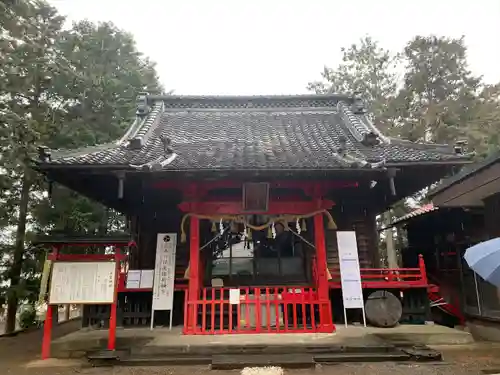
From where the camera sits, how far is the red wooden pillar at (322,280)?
780cm

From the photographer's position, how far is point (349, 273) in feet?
28.2

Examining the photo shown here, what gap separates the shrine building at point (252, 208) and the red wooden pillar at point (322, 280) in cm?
2

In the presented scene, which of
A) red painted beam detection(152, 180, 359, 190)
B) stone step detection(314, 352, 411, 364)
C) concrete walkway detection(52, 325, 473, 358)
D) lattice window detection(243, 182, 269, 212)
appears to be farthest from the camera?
red painted beam detection(152, 180, 359, 190)

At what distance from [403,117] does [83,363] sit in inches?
769

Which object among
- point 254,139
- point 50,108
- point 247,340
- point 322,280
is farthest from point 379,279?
point 50,108

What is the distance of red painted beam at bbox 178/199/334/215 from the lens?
8.38 metres

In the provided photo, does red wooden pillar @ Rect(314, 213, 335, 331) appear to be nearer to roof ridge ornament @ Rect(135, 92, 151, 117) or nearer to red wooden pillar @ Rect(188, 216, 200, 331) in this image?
red wooden pillar @ Rect(188, 216, 200, 331)

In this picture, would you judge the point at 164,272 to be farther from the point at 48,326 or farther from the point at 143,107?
the point at 143,107

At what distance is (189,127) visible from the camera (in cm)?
1202

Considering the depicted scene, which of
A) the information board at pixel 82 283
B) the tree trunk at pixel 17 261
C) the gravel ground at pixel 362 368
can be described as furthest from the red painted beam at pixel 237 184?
the tree trunk at pixel 17 261

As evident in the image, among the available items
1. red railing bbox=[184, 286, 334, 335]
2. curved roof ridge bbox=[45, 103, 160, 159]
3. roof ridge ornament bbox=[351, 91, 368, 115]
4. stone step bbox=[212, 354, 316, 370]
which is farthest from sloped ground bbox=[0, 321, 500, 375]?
roof ridge ornament bbox=[351, 91, 368, 115]

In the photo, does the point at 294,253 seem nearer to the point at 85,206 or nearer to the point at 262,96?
the point at 262,96

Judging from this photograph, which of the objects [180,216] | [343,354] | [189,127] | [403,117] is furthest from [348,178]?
[403,117]

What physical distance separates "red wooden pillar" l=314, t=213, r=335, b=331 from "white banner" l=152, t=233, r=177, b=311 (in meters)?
3.54
